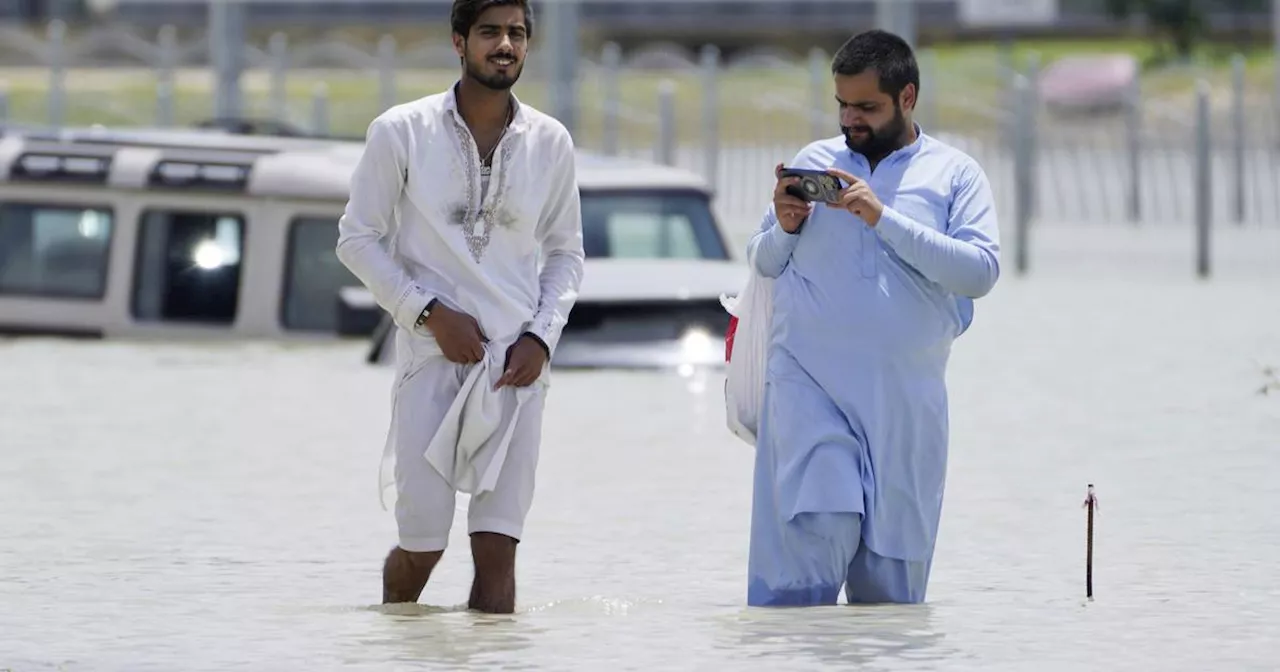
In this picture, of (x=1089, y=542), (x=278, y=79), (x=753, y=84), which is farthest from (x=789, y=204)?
(x=753, y=84)

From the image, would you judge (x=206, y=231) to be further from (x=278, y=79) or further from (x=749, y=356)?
(x=278, y=79)

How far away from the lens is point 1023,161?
2694cm

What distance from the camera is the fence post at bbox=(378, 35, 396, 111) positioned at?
32.5 meters

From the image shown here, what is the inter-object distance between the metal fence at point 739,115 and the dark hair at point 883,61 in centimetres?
1727

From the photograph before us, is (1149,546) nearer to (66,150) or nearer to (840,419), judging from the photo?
(840,419)

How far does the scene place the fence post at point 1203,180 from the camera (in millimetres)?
24641

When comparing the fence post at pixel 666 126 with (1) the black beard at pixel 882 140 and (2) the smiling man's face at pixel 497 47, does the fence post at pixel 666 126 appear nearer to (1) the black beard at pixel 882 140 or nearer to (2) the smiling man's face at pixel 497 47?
(1) the black beard at pixel 882 140

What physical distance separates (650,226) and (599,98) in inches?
922

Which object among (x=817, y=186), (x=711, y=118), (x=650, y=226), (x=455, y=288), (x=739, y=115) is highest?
(x=739, y=115)

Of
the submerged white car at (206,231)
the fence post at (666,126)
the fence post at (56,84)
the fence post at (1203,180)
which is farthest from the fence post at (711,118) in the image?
the submerged white car at (206,231)

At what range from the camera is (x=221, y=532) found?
34.3ft

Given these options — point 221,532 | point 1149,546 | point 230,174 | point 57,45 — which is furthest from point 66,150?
point 57,45

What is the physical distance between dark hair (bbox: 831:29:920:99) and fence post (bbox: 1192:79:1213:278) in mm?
17169

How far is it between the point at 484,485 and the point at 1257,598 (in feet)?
7.33
